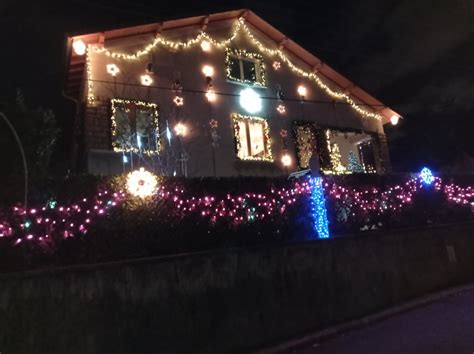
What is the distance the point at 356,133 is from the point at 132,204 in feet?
39.2

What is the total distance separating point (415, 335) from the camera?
6.72 m

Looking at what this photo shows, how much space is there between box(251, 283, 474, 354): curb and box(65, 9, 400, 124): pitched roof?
9204 millimetres

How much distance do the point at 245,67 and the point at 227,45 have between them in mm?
1034

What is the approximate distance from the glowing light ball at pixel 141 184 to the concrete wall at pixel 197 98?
3.51 metres

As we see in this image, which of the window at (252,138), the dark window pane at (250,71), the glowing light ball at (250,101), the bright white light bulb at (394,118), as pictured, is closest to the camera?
the window at (252,138)

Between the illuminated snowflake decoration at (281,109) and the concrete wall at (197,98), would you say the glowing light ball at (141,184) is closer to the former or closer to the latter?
the concrete wall at (197,98)

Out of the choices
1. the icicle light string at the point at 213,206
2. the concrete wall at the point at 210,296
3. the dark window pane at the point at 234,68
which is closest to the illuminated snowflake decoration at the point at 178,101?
the dark window pane at the point at 234,68

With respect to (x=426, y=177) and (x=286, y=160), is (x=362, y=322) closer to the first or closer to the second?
(x=426, y=177)

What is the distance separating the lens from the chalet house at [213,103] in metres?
11.7

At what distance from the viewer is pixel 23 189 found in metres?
6.78

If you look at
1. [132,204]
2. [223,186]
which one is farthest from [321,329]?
[132,204]

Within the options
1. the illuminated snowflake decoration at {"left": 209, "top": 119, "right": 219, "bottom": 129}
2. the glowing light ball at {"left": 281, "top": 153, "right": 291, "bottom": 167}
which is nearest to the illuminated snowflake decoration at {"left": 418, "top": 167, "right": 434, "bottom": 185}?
the glowing light ball at {"left": 281, "top": 153, "right": 291, "bottom": 167}

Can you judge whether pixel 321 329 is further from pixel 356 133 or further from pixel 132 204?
pixel 356 133

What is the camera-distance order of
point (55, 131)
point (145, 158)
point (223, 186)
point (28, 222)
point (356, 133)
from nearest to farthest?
1. point (28, 222)
2. point (223, 186)
3. point (55, 131)
4. point (145, 158)
5. point (356, 133)
